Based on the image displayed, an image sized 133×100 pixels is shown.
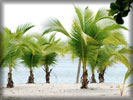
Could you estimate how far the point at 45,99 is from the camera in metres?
4.00

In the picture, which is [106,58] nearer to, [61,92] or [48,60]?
[48,60]

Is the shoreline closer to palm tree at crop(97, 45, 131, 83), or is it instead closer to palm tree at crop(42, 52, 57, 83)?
palm tree at crop(97, 45, 131, 83)

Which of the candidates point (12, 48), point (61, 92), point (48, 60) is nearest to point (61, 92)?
point (61, 92)

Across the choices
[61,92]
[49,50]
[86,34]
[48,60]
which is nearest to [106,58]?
[86,34]

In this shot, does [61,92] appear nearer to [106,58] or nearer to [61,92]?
[61,92]

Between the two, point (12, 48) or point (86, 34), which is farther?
point (86, 34)

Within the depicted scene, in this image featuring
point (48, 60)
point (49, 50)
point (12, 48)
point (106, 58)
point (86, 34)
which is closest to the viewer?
point (12, 48)

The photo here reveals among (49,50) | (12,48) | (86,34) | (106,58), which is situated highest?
(86,34)

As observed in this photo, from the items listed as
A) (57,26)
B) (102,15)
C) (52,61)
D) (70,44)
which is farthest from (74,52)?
(52,61)

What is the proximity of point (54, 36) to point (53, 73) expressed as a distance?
1184mm

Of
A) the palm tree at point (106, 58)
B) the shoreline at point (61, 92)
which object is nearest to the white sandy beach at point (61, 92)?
the shoreline at point (61, 92)

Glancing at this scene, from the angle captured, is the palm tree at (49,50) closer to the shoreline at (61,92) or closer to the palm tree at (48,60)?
the palm tree at (48,60)

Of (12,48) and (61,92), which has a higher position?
(12,48)

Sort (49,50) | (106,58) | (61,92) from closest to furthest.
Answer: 1. (61,92)
2. (106,58)
3. (49,50)
